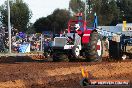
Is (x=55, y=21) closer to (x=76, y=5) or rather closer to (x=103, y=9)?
(x=76, y=5)

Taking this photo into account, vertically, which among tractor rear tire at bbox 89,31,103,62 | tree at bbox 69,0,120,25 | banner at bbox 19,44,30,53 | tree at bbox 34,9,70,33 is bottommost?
banner at bbox 19,44,30,53

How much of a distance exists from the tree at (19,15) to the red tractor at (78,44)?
3601 cm

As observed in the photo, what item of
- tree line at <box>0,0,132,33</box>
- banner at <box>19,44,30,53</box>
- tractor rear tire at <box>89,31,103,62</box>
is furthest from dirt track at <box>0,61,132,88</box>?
tree line at <box>0,0,132,33</box>

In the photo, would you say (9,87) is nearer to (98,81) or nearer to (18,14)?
(98,81)

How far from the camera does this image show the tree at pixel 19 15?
2216 inches

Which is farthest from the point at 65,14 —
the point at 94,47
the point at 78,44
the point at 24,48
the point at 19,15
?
the point at 94,47

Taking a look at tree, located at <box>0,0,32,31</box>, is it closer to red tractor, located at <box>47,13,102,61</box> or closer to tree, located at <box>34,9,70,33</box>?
tree, located at <box>34,9,70,33</box>

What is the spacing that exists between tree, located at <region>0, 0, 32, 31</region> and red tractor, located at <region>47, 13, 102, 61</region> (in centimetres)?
3601

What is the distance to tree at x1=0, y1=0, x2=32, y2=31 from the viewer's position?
185 feet

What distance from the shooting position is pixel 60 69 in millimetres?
14891

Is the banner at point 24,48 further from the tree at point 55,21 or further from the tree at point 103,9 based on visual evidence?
the tree at point 103,9

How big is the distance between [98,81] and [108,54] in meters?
16.9

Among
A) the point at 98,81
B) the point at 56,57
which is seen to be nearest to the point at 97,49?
the point at 56,57

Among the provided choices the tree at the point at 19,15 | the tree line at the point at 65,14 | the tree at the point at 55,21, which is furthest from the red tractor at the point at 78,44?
the tree at the point at 55,21
